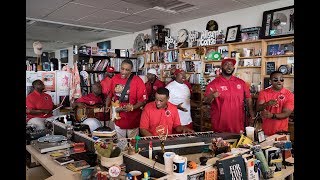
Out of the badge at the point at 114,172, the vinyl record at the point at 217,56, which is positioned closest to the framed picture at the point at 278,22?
the vinyl record at the point at 217,56

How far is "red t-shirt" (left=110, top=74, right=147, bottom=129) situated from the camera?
373 centimetres

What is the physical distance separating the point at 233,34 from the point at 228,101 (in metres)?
2.28

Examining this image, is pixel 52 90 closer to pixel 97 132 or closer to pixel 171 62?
pixel 171 62

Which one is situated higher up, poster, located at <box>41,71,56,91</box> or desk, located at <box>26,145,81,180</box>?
poster, located at <box>41,71,56,91</box>

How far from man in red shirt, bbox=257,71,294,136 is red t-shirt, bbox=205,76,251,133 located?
0.28m

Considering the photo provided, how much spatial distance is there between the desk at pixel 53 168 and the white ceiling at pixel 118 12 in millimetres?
3327

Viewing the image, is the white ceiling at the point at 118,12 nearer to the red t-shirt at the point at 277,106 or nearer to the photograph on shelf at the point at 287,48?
the photograph on shelf at the point at 287,48

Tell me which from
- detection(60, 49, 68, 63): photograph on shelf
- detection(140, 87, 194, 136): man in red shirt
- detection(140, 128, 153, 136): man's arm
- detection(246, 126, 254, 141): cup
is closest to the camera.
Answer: detection(246, 126, 254, 141): cup

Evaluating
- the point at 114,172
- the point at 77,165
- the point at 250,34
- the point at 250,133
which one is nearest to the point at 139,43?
the point at 250,34

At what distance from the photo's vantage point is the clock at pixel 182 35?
6391 millimetres

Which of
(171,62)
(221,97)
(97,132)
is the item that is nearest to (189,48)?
(171,62)

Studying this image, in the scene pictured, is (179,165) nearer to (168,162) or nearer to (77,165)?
(168,162)

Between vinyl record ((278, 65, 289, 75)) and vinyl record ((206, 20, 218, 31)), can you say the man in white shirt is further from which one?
vinyl record ((278, 65, 289, 75))

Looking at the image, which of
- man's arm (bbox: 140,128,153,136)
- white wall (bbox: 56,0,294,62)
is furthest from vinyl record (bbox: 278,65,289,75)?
man's arm (bbox: 140,128,153,136)
